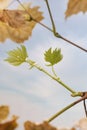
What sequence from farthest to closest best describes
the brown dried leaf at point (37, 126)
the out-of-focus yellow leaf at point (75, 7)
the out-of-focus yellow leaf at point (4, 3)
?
the out-of-focus yellow leaf at point (4, 3) → the out-of-focus yellow leaf at point (75, 7) → the brown dried leaf at point (37, 126)

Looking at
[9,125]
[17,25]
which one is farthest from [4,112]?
[17,25]

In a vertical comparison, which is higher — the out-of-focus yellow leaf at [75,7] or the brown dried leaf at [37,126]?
the out-of-focus yellow leaf at [75,7]

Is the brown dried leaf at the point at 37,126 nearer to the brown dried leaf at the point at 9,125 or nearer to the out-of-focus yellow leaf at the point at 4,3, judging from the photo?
the brown dried leaf at the point at 9,125

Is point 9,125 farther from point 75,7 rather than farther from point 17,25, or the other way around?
point 17,25

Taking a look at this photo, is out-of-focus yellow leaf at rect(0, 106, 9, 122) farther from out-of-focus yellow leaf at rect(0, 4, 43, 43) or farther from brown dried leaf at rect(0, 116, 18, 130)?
out-of-focus yellow leaf at rect(0, 4, 43, 43)

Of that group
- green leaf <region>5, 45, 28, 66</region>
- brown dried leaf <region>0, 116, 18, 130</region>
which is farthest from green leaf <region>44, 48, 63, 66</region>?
brown dried leaf <region>0, 116, 18, 130</region>

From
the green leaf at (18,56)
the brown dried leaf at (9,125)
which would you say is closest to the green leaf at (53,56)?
the green leaf at (18,56)

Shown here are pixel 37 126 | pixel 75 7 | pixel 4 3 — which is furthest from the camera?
Answer: pixel 4 3
